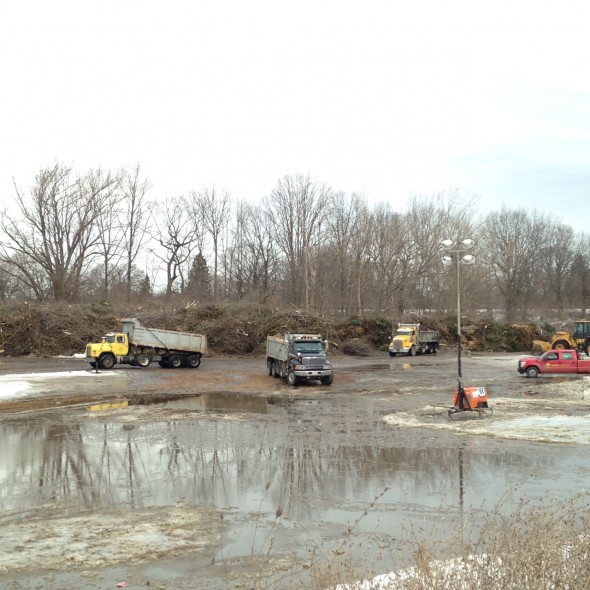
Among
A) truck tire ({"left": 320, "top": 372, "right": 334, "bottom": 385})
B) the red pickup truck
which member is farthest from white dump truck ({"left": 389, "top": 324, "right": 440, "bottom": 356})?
truck tire ({"left": 320, "top": 372, "right": 334, "bottom": 385})

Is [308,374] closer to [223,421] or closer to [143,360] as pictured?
[223,421]

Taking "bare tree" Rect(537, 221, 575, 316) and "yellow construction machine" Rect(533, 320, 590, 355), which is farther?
"bare tree" Rect(537, 221, 575, 316)

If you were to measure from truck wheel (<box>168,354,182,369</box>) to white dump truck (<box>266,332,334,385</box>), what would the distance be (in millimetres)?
9299

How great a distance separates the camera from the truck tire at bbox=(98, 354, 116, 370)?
3599cm

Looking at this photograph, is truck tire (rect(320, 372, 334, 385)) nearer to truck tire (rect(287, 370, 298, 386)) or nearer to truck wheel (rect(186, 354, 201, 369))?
truck tire (rect(287, 370, 298, 386))

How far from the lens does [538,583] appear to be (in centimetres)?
474

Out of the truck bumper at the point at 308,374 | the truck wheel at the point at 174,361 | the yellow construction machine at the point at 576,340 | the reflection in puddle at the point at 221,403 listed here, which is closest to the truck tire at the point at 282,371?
the truck bumper at the point at 308,374

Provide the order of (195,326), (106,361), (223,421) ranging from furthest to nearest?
(195,326), (106,361), (223,421)

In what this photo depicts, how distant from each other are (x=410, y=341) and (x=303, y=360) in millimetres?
24774

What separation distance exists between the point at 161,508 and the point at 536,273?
3669 inches

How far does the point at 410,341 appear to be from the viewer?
51.7m

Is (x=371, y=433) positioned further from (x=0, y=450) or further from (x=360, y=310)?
(x=360, y=310)

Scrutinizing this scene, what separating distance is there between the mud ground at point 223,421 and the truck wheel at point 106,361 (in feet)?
2.13

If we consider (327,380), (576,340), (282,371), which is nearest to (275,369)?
(282,371)
